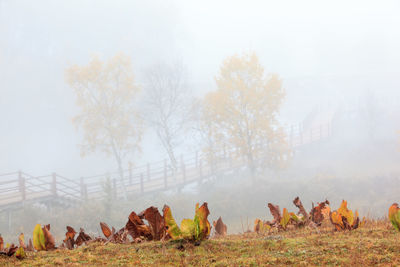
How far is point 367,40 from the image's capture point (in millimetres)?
89750

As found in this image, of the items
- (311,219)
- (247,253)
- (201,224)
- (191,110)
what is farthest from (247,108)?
(247,253)

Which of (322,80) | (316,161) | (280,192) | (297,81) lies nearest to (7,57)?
(297,81)

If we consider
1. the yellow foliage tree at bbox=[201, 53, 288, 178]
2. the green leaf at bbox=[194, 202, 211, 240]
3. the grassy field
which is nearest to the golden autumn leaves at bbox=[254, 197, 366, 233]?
the grassy field

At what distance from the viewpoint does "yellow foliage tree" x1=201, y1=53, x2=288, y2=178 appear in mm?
20812

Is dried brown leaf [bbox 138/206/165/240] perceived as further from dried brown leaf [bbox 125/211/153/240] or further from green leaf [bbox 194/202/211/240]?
green leaf [bbox 194/202/211/240]

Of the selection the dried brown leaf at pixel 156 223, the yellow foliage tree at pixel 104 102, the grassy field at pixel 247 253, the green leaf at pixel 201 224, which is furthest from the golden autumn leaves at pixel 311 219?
the yellow foliage tree at pixel 104 102

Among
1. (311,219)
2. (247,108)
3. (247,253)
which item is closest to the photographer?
(247,253)

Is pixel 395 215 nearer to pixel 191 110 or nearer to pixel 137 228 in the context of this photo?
pixel 137 228

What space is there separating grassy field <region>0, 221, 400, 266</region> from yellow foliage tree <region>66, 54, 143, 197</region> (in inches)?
799

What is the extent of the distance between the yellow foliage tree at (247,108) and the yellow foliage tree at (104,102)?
5.80 metres

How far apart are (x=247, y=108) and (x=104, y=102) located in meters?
9.33

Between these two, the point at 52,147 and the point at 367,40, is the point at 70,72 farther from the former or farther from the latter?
the point at 367,40

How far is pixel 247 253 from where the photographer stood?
1.79m

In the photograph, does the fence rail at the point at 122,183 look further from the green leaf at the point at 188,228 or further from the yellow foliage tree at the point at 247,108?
the green leaf at the point at 188,228
